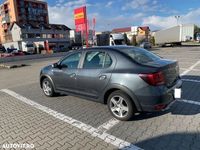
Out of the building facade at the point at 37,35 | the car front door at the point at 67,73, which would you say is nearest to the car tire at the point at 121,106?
the car front door at the point at 67,73

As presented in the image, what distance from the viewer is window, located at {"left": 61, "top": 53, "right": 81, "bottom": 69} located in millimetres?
5121

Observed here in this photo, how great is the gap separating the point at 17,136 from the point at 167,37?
1476 inches

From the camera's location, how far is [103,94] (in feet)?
14.4

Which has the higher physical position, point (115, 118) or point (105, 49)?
point (105, 49)

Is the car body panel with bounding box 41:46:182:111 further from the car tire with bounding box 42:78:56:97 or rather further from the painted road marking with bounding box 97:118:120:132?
the car tire with bounding box 42:78:56:97

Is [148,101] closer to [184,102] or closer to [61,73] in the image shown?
[184,102]

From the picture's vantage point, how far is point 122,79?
3.95m

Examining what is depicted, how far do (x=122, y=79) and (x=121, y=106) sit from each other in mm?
630

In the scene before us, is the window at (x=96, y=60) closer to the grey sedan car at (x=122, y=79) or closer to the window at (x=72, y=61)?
the grey sedan car at (x=122, y=79)

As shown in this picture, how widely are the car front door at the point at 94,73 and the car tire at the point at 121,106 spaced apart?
1.08 ft

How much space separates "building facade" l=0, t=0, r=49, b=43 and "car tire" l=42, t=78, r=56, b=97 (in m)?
73.1

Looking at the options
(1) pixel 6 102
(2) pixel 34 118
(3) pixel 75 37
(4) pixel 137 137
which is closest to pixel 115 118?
(4) pixel 137 137

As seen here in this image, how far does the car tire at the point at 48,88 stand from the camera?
611 centimetres

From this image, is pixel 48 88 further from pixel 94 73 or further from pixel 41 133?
pixel 41 133
